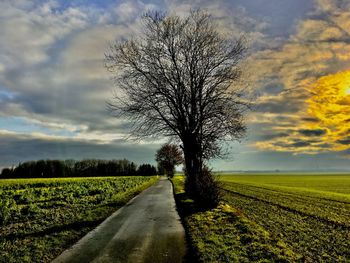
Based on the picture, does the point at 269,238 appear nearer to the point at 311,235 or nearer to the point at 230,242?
the point at 230,242

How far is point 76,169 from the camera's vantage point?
448 ft

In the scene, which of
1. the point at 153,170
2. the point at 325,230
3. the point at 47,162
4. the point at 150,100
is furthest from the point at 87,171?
the point at 325,230

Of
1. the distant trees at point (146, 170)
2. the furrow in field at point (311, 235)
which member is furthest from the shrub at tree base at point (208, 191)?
the distant trees at point (146, 170)

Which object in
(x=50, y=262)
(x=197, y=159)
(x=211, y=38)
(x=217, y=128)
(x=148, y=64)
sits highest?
(x=211, y=38)

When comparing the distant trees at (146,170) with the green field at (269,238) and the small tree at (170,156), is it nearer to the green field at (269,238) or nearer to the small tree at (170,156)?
the small tree at (170,156)

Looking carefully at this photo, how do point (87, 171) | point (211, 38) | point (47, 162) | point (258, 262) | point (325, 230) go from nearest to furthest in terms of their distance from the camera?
point (258, 262) < point (325, 230) < point (211, 38) < point (47, 162) < point (87, 171)

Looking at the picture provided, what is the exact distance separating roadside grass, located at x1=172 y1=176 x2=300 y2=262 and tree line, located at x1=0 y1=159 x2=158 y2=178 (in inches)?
4563

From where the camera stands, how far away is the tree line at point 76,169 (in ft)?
379

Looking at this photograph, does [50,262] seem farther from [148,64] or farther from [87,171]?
[87,171]

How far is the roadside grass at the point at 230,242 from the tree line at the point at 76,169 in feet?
380

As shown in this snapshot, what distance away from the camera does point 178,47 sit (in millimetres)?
22344

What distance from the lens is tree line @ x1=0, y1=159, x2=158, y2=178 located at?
115438 mm

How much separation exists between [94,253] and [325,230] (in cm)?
960

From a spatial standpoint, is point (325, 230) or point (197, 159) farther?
point (197, 159)
